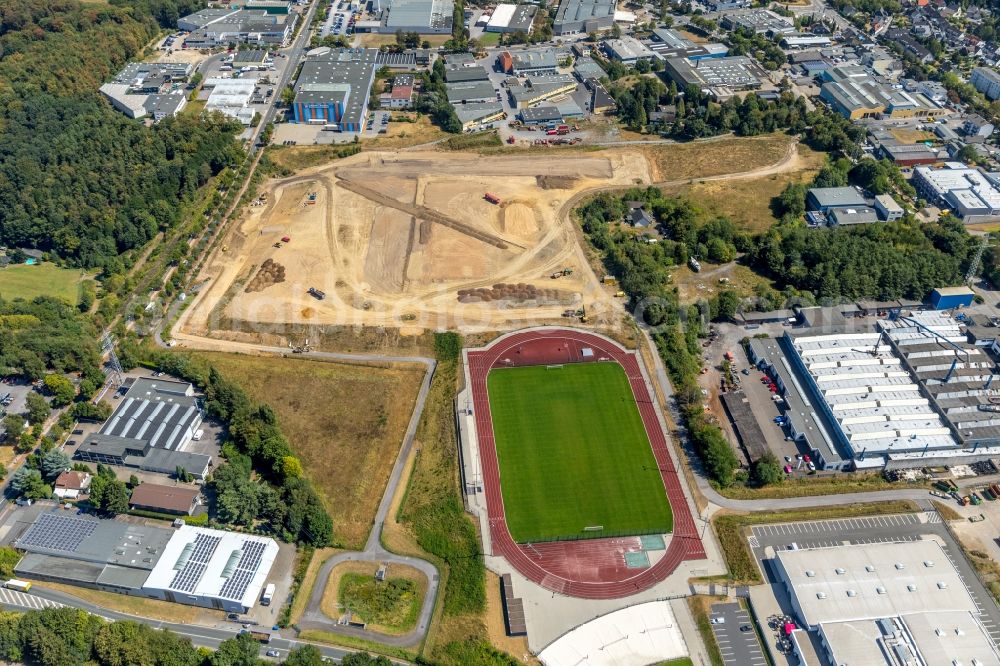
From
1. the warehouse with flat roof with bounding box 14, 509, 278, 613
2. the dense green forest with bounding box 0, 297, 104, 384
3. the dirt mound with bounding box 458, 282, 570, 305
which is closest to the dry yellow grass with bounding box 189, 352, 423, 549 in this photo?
the warehouse with flat roof with bounding box 14, 509, 278, 613

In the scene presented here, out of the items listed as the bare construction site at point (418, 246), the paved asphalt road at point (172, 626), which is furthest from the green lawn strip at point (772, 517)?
the bare construction site at point (418, 246)

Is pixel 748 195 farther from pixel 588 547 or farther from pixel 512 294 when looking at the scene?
pixel 588 547

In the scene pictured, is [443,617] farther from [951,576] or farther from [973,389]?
[973,389]

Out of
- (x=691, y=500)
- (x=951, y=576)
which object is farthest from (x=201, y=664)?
(x=951, y=576)

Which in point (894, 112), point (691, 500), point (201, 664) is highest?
point (894, 112)

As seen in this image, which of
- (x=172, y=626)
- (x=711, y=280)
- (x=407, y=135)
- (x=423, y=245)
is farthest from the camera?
(x=407, y=135)

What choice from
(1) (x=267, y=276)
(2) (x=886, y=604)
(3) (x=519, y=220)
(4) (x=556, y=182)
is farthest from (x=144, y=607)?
(4) (x=556, y=182)
